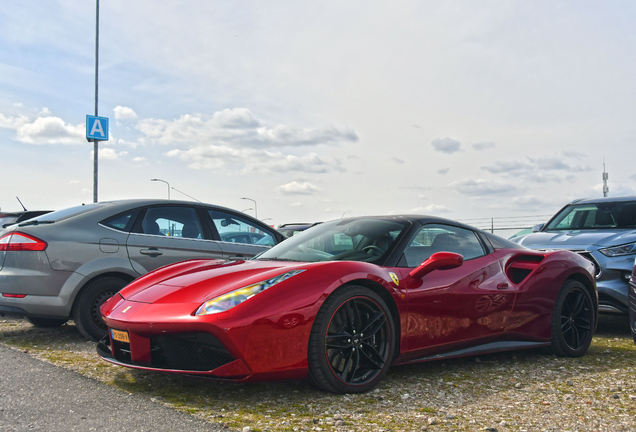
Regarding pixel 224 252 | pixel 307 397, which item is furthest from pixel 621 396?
pixel 224 252

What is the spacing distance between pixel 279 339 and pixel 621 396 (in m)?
2.23

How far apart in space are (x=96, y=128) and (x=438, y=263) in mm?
15608

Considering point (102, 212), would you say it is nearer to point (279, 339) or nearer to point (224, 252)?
point (224, 252)

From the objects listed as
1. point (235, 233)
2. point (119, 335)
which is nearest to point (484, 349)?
point (119, 335)

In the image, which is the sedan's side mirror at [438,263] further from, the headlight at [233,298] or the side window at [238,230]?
the side window at [238,230]

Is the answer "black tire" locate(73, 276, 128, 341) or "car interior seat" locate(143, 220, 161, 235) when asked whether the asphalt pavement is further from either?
"car interior seat" locate(143, 220, 161, 235)

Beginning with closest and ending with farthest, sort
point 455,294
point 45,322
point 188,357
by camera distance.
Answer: point 188,357 → point 455,294 → point 45,322

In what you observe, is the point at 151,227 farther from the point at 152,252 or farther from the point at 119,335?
the point at 119,335

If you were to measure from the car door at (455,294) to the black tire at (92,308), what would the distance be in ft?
10.1

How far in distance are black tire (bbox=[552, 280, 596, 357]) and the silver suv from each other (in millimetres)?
918

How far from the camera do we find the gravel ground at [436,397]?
311 centimetres

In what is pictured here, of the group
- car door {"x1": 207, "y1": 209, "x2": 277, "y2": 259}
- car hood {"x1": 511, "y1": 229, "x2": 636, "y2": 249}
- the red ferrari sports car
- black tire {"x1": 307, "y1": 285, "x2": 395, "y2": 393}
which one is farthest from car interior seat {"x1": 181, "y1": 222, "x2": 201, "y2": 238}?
car hood {"x1": 511, "y1": 229, "x2": 636, "y2": 249}

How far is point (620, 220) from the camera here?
23.8 ft

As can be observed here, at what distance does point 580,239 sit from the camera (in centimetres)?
659
